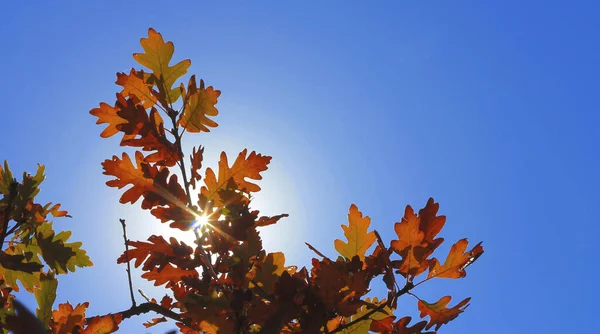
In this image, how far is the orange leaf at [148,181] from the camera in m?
2.08

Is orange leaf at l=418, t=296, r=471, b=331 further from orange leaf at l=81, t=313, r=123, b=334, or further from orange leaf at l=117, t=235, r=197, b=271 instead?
orange leaf at l=81, t=313, r=123, b=334

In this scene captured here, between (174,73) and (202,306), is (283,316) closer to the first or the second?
(202,306)

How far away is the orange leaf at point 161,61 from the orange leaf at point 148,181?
0.38m

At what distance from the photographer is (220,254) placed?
207cm

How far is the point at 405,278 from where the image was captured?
203cm

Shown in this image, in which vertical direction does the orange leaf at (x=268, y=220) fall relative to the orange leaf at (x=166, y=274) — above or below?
above

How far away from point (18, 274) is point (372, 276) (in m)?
2.36

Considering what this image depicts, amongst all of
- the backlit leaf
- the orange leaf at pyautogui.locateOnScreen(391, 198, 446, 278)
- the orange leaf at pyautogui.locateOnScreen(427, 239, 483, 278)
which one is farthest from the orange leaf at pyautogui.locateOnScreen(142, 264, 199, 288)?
the orange leaf at pyautogui.locateOnScreen(427, 239, 483, 278)

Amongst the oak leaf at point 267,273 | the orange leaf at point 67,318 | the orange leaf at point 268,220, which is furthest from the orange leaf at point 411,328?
the orange leaf at point 67,318

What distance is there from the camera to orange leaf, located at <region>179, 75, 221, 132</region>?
7.64 feet

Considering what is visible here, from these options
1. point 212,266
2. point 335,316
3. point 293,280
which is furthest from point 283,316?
point 212,266

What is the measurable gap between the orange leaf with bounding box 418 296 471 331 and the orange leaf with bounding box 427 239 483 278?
10 cm

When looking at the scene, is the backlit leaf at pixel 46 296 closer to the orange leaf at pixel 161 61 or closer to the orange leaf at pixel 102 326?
the orange leaf at pixel 102 326

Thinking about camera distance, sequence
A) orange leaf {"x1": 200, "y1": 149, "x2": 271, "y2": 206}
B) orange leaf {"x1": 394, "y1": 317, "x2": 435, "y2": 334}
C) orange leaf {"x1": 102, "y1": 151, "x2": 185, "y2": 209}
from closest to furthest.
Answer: orange leaf {"x1": 394, "y1": 317, "x2": 435, "y2": 334} → orange leaf {"x1": 102, "y1": 151, "x2": 185, "y2": 209} → orange leaf {"x1": 200, "y1": 149, "x2": 271, "y2": 206}
